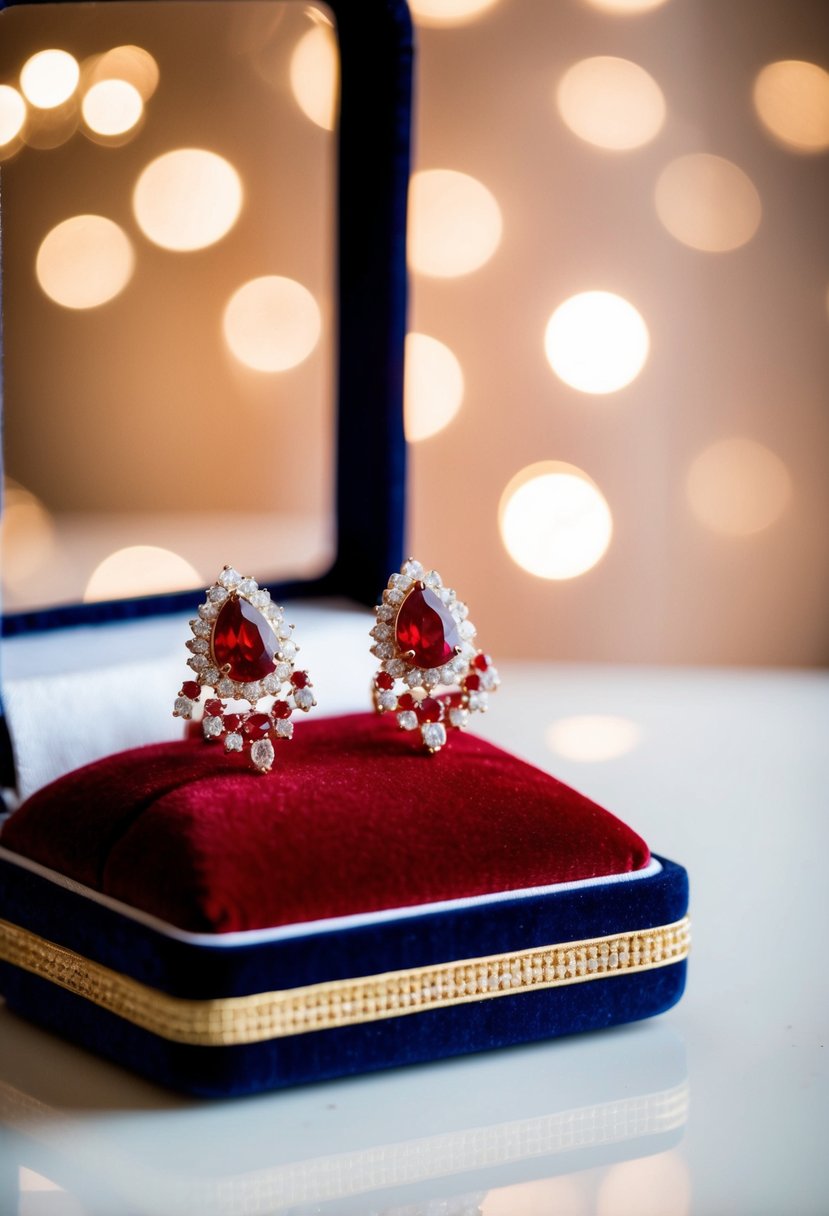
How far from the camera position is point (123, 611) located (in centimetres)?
166

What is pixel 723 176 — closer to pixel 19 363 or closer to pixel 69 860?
pixel 19 363

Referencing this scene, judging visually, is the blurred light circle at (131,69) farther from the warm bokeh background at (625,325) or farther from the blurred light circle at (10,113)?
the warm bokeh background at (625,325)

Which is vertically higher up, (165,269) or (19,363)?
(165,269)

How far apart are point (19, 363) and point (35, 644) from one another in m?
0.30

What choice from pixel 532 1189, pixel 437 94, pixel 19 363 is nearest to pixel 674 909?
pixel 532 1189

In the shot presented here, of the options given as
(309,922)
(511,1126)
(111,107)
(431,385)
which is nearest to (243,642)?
(309,922)

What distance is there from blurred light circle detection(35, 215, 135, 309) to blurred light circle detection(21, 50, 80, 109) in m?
0.12

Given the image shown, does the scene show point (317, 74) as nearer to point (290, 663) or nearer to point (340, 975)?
point (290, 663)

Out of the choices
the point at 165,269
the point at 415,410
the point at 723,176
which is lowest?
the point at 415,410

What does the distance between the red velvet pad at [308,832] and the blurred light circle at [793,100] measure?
160 cm

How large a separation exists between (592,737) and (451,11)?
4.05 feet

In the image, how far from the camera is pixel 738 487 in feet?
8.04

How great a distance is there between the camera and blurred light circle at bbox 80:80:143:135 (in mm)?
1593

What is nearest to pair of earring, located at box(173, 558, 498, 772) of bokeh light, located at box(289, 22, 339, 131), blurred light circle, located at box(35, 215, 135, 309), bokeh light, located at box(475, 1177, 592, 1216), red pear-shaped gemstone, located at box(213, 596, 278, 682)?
red pear-shaped gemstone, located at box(213, 596, 278, 682)
